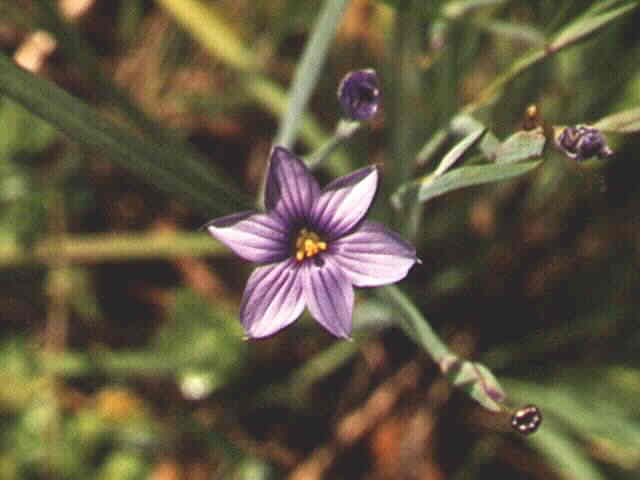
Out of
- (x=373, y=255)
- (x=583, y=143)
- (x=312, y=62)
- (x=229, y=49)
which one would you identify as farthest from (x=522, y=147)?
(x=229, y=49)

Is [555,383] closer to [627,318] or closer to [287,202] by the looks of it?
[627,318]

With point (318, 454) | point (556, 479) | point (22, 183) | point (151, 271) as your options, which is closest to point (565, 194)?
point (556, 479)

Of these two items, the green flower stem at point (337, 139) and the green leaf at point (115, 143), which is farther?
the green flower stem at point (337, 139)

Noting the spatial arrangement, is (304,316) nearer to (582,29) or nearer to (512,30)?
(512,30)

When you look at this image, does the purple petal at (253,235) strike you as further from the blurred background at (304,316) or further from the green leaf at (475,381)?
the blurred background at (304,316)

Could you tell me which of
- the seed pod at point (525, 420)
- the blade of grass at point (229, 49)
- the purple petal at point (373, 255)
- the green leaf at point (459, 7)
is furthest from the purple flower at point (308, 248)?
the blade of grass at point (229, 49)

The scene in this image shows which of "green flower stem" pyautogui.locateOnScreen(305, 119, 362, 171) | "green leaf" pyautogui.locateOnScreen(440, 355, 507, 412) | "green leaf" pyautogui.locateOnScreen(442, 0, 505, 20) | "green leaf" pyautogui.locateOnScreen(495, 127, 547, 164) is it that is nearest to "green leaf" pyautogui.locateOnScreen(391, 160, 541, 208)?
"green leaf" pyautogui.locateOnScreen(495, 127, 547, 164)
